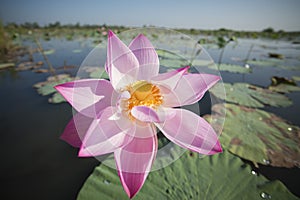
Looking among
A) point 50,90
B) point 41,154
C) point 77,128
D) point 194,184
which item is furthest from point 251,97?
point 50,90

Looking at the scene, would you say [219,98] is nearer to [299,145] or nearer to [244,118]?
[244,118]

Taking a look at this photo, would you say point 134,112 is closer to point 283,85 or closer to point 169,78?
point 169,78

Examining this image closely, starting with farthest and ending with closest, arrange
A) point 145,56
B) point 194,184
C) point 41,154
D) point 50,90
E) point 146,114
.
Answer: point 50,90, point 41,154, point 194,184, point 145,56, point 146,114

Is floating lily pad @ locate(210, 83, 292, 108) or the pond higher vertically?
floating lily pad @ locate(210, 83, 292, 108)

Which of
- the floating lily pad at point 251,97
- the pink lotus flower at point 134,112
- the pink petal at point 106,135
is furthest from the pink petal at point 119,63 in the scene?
the floating lily pad at point 251,97

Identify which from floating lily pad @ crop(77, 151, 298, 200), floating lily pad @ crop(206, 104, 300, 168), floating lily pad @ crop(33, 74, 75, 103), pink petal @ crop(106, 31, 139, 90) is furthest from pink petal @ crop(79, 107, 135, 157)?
floating lily pad @ crop(33, 74, 75, 103)

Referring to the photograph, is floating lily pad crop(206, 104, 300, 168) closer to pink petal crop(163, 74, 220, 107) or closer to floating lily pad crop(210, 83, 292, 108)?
floating lily pad crop(210, 83, 292, 108)

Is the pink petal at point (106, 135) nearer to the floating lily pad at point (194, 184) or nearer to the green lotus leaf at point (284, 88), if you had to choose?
the floating lily pad at point (194, 184)
